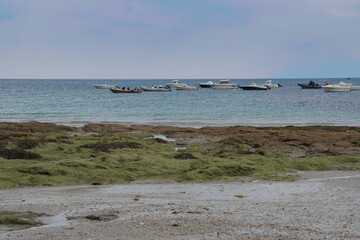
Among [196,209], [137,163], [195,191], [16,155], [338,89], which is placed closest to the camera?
[196,209]

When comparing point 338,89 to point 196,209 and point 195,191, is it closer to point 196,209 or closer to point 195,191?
point 195,191

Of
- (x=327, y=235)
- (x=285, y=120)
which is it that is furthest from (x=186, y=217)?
(x=285, y=120)

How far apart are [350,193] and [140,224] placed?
6.61 metres

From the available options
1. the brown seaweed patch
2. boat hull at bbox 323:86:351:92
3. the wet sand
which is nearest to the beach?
the wet sand

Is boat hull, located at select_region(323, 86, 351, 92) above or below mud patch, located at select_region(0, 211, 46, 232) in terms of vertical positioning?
above

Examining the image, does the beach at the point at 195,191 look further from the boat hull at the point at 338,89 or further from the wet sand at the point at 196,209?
the boat hull at the point at 338,89

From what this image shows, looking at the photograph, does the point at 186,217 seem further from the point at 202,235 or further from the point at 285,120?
the point at 285,120

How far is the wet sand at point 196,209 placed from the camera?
9055mm

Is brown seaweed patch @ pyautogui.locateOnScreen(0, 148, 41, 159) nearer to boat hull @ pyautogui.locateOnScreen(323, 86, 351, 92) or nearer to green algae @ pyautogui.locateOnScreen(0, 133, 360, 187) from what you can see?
green algae @ pyautogui.locateOnScreen(0, 133, 360, 187)

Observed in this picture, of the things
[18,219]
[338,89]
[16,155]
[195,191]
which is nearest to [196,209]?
[195,191]

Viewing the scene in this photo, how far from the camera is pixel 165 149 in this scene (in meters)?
22.3

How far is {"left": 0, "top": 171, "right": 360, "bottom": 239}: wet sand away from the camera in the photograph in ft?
29.7

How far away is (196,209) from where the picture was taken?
1107cm

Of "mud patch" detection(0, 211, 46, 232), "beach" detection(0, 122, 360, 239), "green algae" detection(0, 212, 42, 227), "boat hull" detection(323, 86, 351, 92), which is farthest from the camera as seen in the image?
"boat hull" detection(323, 86, 351, 92)
